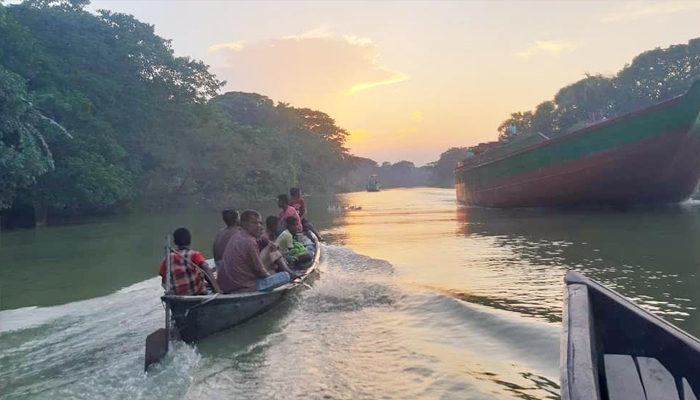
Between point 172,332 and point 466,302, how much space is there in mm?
4115

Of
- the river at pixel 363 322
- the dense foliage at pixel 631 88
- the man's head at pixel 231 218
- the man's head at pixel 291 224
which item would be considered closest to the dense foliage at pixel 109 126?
the river at pixel 363 322

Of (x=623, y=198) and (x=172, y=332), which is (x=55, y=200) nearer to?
(x=172, y=332)

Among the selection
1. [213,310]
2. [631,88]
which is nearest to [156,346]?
[213,310]

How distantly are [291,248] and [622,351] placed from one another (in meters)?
7.09

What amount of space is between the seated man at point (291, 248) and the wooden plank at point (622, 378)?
23.0 feet

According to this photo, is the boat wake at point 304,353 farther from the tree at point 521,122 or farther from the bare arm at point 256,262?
the tree at point 521,122

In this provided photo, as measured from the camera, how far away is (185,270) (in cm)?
623

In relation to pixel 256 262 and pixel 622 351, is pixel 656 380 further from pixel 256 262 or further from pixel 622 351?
pixel 256 262

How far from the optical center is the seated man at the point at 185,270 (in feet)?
20.3

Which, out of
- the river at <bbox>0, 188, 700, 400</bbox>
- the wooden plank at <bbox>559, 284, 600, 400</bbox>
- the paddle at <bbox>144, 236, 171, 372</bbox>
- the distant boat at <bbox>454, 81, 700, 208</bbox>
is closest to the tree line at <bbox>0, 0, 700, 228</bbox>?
the distant boat at <bbox>454, 81, 700, 208</bbox>

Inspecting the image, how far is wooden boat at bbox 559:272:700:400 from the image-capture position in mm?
2826

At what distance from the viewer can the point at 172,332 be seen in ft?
19.5

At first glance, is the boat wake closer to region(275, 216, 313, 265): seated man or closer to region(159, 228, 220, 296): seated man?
region(159, 228, 220, 296): seated man

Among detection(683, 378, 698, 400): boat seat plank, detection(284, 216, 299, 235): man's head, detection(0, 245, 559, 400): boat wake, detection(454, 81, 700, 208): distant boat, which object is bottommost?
detection(0, 245, 559, 400): boat wake
